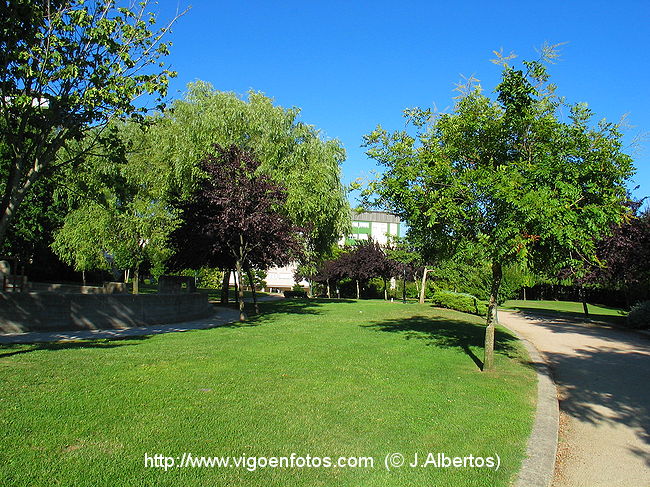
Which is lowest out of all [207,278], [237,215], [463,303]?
[463,303]

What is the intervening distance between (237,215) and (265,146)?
6.58 m

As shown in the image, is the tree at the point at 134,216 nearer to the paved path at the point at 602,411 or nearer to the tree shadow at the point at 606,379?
the paved path at the point at 602,411

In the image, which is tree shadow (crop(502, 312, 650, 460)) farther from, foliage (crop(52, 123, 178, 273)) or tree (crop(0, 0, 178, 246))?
foliage (crop(52, 123, 178, 273))

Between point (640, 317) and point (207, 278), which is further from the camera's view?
point (207, 278)

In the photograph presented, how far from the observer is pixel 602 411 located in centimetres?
689

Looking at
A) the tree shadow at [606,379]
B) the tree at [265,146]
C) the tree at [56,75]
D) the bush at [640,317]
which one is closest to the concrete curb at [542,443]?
the tree shadow at [606,379]

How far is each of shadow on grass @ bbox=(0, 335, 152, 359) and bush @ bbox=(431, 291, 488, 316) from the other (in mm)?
16641

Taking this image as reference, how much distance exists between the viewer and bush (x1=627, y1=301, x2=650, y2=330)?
17.8m

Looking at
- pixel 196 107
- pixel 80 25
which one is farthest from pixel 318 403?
pixel 196 107

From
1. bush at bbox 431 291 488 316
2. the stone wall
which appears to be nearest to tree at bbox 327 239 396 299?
bush at bbox 431 291 488 316

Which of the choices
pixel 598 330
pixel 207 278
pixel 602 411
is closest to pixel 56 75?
pixel 602 411

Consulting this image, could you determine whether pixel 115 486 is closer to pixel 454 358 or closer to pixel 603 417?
pixel 603 417

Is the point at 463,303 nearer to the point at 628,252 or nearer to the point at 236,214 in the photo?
the point at 628,252

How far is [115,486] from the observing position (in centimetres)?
357
